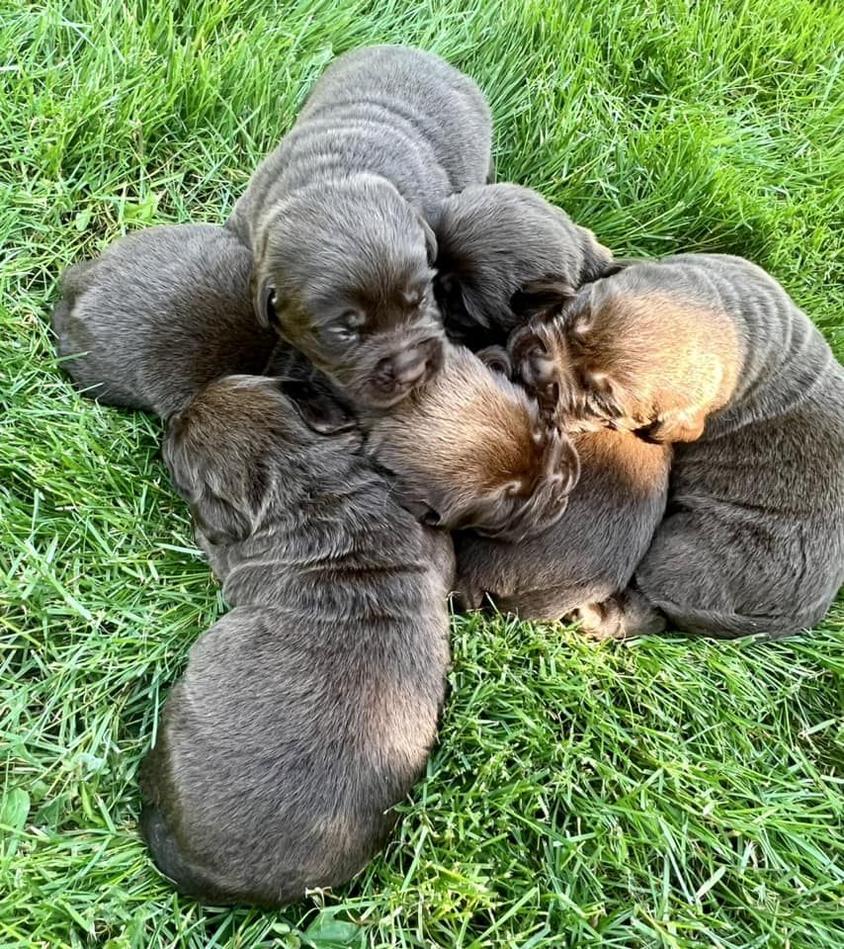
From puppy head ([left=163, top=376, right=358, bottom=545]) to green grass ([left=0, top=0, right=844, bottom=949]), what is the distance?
46cm

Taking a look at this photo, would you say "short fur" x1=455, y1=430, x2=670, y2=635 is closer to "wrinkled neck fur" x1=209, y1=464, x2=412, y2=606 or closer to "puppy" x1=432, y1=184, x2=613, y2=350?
"wrinkled neck fur" x1=209, y1=464, x2=412, y2=606

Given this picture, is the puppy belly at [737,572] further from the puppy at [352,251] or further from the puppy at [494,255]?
the puppy at [352,251]

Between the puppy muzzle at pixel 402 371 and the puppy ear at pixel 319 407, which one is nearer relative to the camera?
the puppy muzzle at pixel 402 371

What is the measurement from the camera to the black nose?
3.24m

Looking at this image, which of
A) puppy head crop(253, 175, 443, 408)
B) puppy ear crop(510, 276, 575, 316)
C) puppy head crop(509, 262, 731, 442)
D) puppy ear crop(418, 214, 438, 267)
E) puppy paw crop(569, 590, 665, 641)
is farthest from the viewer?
puppy paw crop(569, 590, 665, 641)

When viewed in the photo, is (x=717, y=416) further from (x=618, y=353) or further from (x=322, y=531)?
(x=322, y=531)

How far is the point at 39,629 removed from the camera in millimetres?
3492

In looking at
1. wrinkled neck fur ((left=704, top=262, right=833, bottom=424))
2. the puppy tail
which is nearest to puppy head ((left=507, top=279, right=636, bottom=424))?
wrinkled neck fur ((left=704, top=262, right=833, bottom=424))

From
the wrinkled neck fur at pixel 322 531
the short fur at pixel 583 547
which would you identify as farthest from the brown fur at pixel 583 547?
the wrinkled neck fur at pixel 322 531

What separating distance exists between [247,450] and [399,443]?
56cm

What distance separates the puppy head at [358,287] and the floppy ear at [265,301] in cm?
1

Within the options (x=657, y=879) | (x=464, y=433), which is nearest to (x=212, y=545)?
(x=464, y=433)

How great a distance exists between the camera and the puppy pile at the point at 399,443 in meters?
3.10

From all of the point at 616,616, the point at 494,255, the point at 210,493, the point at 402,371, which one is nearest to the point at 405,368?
the point at 402,371
